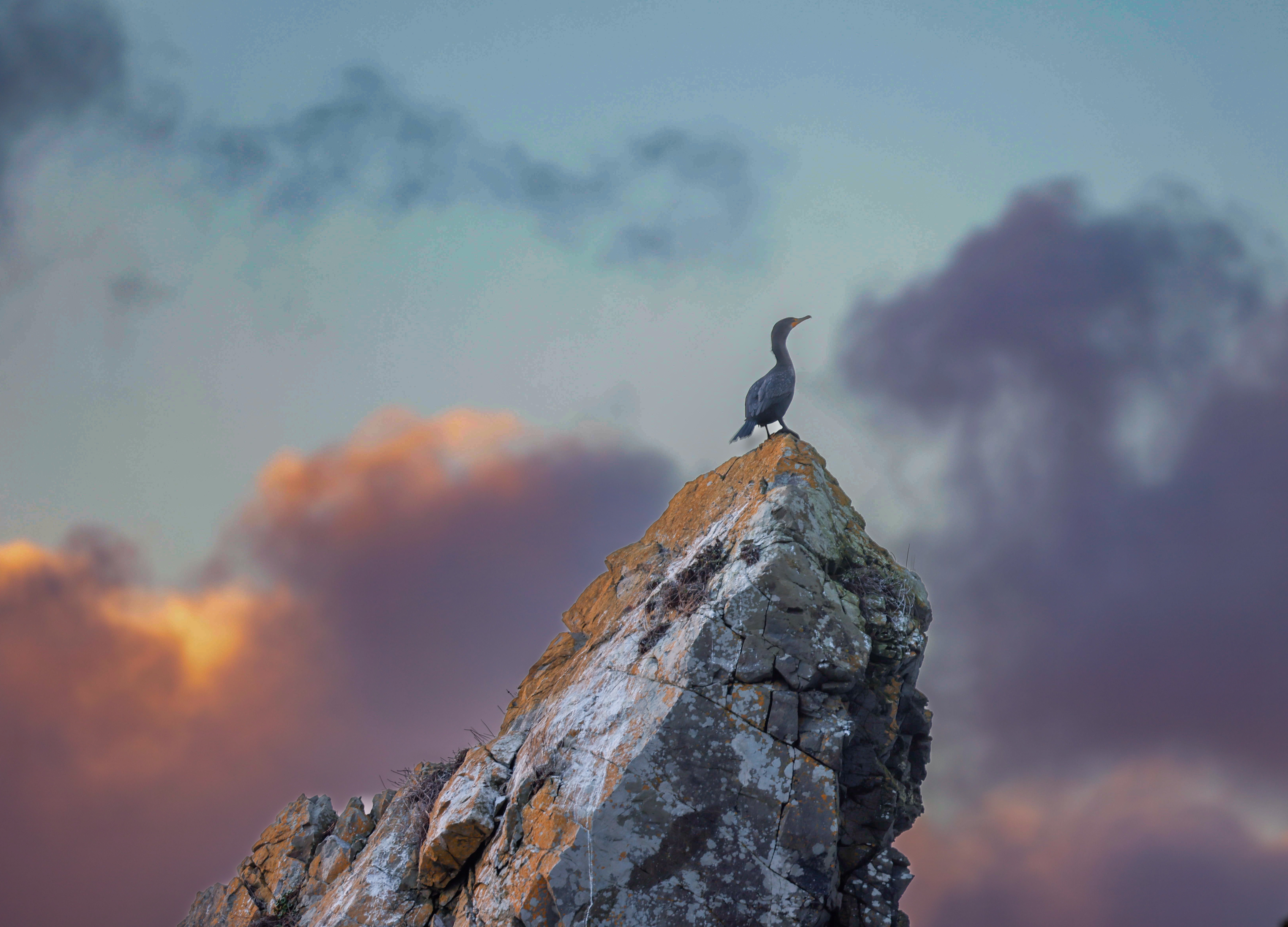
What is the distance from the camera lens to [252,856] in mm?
19672

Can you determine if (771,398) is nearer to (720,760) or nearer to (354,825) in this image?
(720,760)

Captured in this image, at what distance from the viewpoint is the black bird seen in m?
15.7

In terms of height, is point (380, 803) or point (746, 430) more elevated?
point (746, 430)

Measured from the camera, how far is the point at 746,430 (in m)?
16.0

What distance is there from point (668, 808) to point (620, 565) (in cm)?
602

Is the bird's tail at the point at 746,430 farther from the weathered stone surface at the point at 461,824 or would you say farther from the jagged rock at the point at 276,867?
the jagged rock at the point at 276,867

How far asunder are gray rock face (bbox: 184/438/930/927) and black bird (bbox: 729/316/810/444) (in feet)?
2.96

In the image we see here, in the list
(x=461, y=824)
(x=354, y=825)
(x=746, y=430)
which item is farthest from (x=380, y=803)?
(x=746, y=430)

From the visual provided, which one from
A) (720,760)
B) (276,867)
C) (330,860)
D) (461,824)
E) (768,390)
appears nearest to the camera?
(720,760)

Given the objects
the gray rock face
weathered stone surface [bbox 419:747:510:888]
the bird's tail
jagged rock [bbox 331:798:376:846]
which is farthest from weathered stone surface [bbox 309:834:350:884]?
the bird's tail

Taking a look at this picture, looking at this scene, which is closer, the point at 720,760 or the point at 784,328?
the point at 720,760

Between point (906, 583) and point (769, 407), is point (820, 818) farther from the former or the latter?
point (769, 407)

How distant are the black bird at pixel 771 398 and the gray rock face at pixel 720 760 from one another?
903 mm

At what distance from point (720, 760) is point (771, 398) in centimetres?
654
